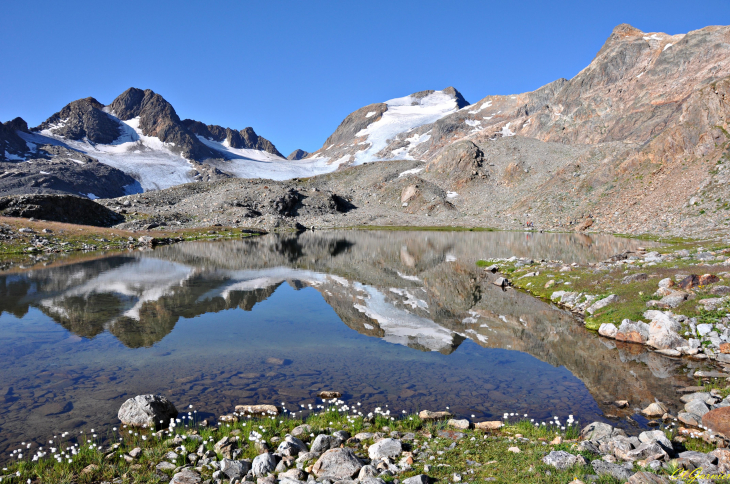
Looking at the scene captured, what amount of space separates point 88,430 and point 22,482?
8.78 ft

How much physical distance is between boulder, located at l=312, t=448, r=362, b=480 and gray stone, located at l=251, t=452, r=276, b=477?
993 mm

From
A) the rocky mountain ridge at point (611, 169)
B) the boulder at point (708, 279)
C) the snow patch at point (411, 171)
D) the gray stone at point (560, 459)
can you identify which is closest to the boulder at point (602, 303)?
the boulder at point (708, 279)

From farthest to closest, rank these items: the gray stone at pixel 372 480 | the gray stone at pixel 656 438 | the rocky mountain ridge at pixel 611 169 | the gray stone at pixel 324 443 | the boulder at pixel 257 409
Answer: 1. the rocky mountain ridge at pixel 611 169
2. the boulder at pixel 257 409
3. the gray stone at pixel 324 443
4. the gray stone at pixel 656 438
5. the gray stone at pixel 372 480

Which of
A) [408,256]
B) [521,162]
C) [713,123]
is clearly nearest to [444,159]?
[521,162]

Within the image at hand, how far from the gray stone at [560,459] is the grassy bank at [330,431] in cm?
11

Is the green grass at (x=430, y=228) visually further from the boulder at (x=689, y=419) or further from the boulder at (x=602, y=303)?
the boulder at (x=689, y=419)

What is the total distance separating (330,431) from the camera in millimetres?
10891

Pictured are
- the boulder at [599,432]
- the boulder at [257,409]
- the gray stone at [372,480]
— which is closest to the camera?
the gray stone at [372,480]

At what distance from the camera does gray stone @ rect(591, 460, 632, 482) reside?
290 inches

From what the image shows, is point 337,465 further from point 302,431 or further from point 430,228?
point 430,228

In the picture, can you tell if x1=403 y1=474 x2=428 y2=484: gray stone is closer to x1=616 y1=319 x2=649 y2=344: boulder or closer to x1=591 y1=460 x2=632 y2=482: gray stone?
x1=591 y1=460 x2=632 y2=482: gray stone

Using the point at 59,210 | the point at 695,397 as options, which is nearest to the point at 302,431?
the point at 695,397

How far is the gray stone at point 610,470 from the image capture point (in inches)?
290

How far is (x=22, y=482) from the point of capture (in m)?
8.58
